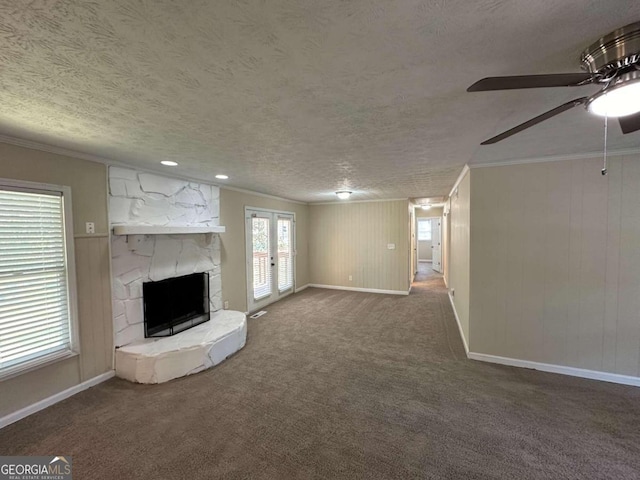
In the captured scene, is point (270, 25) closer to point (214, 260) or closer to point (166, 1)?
point (166, 1)

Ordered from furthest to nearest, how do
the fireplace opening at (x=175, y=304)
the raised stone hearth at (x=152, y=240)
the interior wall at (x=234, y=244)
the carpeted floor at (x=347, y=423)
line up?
1. the interior wall at (x=234, y=244)
2. the fireplace opening at (x=175, y=304)
3. the raised stone hearth at (x=152, y=240)
4. the carpeted floor at (x=347, y=423)

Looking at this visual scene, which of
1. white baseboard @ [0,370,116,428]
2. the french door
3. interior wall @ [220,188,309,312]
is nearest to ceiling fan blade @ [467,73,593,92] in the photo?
white baseboard @ [0,370,116,428]

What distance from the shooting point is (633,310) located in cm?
265

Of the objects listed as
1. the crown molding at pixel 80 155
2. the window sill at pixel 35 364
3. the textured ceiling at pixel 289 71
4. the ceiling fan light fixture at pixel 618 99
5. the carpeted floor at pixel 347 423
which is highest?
the crown molding at pixel 80 155

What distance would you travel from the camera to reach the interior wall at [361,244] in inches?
249

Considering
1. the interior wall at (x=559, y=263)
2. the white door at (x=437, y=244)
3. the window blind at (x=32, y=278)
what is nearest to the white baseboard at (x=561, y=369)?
the interior wall at (x=559, y=263)

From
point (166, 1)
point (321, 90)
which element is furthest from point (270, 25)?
point (321, 90)

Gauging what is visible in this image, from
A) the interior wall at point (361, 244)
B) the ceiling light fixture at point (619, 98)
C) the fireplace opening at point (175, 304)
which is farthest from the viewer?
the interior wall at point (361, 244)

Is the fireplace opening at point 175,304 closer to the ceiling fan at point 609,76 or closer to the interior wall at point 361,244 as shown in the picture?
the interior wall at point 361,244

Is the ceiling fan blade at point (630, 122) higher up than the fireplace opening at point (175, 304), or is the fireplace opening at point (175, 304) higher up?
the ceiling fan blade at point (630, 122)

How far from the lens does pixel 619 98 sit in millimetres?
1122

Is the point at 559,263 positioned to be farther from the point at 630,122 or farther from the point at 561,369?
the point at 630,122

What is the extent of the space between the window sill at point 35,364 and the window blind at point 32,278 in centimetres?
2

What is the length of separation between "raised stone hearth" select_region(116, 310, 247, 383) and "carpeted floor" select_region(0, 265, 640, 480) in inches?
4.3
